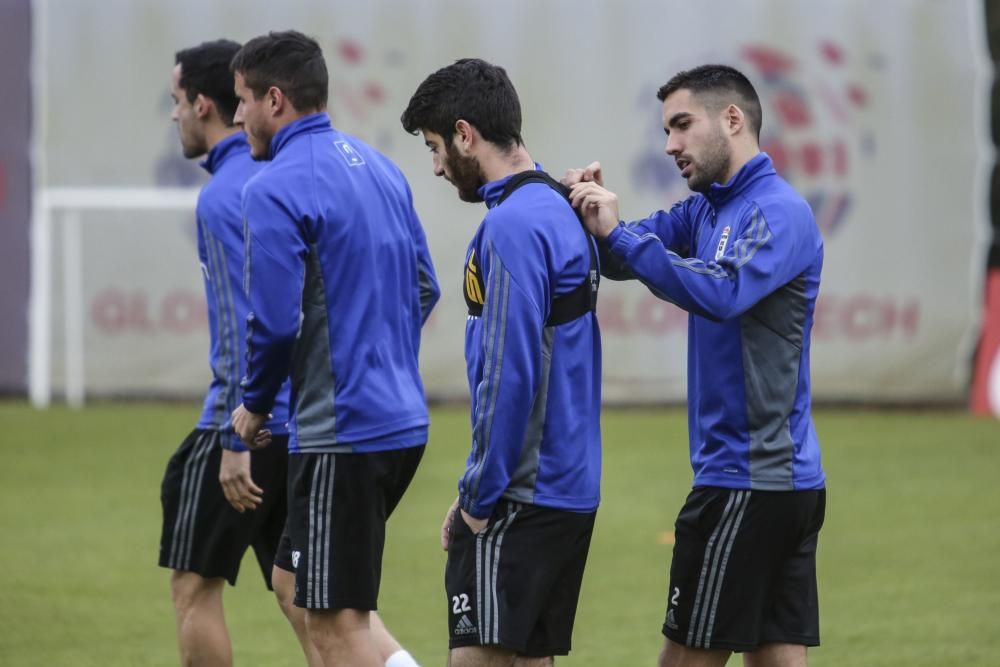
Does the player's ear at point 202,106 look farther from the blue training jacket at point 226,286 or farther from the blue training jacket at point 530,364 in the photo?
the blue training jacket at point 530,364

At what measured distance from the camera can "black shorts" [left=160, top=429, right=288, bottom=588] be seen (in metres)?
5.16

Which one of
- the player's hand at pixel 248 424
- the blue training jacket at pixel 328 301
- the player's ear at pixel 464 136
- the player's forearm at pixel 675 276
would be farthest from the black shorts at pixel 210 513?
the player's forearm at pixel 675 276

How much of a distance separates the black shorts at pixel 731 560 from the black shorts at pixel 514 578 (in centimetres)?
41

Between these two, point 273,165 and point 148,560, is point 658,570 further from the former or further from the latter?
point 273,165

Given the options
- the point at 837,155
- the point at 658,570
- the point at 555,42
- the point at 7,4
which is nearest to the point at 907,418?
the point at 837,155

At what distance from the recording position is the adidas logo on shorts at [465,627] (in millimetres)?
4164

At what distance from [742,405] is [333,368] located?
1133mm

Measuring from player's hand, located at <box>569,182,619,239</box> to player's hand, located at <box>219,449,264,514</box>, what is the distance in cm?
135

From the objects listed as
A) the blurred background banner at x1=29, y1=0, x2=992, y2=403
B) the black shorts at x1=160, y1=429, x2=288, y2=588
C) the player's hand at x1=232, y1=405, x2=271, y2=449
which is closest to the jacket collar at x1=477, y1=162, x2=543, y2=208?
the player's hand at x1=232, y1=405, x2=271, y2=449

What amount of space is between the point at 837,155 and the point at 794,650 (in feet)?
31.0

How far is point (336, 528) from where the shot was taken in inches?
175

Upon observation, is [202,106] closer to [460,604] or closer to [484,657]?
[460,604]

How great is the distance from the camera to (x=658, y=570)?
8.02 m

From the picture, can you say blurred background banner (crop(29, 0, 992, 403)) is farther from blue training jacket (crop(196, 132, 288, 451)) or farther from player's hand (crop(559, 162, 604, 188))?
player's hand (crop(559, 162, 604, 188))
